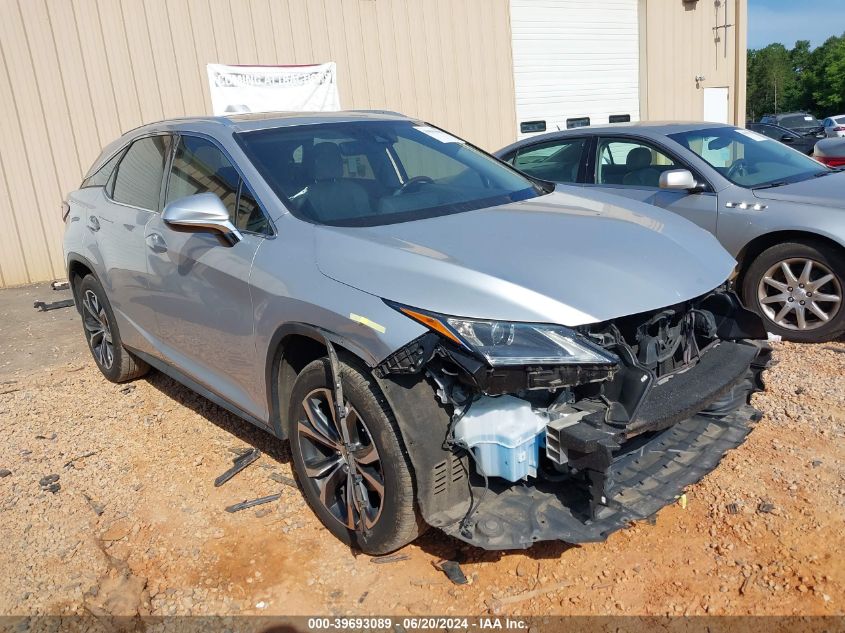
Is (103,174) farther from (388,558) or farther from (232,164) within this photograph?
(388,558)

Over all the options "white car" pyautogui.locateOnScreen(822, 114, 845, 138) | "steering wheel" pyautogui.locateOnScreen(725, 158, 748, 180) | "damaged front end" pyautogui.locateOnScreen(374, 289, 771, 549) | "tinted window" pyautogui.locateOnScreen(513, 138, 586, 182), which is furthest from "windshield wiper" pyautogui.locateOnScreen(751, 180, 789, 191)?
"white car" pyautogui.locateOnScreen(822, 114, 845, 138)

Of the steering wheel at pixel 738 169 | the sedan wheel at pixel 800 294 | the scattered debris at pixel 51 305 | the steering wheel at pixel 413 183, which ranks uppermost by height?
the steering wheel at pixel 413 183

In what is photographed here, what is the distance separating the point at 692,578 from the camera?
106 inches

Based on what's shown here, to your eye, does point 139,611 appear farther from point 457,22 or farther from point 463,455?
point 457,22

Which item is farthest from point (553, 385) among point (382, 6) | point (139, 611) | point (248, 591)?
point (382, 6)

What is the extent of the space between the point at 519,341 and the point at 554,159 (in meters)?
4.47

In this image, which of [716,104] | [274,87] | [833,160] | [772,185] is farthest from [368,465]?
[716,104]

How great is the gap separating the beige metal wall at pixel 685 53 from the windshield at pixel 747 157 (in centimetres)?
828

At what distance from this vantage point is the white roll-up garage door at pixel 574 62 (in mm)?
12570

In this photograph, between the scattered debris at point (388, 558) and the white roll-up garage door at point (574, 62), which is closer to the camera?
the scattered debris at point (388, 558)

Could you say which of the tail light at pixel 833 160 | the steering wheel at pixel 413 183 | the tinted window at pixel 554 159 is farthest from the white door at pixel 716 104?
the steering wheel at pixel 413 183

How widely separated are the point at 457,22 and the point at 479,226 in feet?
31.1

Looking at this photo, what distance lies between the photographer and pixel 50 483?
3.82m

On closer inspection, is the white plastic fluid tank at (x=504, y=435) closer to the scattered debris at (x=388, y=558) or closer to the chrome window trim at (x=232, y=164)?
the scattered debris at (x=388, y=558)
